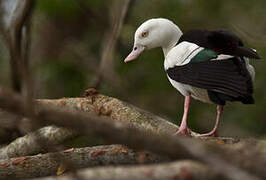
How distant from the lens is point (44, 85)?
1023 cm

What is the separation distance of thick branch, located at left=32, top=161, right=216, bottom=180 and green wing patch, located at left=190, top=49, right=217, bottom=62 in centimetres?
244

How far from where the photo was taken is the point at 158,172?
250 centimetres

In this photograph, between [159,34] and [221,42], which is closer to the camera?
[221,42]

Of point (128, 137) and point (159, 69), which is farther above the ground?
point (128, 137)

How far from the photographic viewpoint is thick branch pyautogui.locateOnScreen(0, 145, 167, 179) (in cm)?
414

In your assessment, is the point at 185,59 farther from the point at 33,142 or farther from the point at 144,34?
the point at 33,142

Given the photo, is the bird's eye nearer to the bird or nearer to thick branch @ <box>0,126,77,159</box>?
the bird

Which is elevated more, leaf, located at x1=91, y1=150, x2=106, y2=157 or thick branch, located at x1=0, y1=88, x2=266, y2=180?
thick branch, located at x1=0, y1=88, x2=266, y2=180

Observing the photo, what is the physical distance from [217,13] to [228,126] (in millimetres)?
2121

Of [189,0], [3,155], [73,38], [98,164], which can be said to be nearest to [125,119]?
[98,164]

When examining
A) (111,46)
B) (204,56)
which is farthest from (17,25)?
(204,56)

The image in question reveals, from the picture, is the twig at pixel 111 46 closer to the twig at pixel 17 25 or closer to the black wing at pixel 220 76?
the twig at pixel 17 25

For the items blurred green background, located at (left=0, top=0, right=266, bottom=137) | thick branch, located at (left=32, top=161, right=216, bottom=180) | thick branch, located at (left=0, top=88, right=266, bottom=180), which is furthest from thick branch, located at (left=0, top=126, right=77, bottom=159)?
blurred green background, located at (left=0, top=0, right=266, bottom=137)

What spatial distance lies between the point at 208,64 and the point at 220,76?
0.24m
